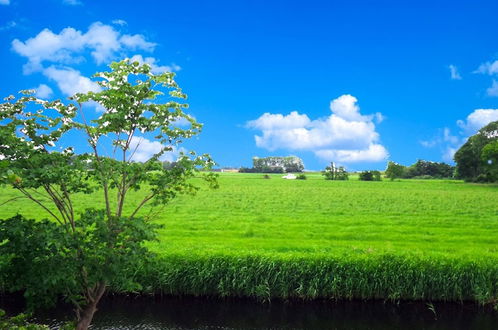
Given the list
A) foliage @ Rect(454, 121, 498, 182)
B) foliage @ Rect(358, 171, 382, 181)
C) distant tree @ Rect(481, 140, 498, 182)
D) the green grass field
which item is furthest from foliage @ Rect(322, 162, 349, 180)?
the green grass field

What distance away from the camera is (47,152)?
7957mm

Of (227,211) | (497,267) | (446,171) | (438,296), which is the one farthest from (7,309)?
(446,171)

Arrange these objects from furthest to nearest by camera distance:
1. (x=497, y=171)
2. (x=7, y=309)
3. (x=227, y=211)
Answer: (x=497, y=171) → (x=227, y=211) → (x=7, y=309)

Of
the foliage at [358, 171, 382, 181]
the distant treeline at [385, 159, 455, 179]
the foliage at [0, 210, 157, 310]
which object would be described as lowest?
the foliage at [0, 210, 157, 310]

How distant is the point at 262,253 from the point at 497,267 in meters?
8.47

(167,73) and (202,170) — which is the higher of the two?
(167,73)

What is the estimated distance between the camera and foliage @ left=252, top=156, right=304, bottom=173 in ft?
495

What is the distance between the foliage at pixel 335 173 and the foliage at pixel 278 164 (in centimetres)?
4974

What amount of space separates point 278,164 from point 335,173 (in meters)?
56.5

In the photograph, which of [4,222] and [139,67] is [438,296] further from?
[4,222]

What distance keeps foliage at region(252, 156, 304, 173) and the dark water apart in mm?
136022

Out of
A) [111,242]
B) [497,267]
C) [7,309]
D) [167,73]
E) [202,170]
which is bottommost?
[7,309]

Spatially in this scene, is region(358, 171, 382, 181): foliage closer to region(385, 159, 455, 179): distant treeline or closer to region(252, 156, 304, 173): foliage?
region(385, 159, 455, 179): distant treeline

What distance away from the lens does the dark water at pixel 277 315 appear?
11672 mm
